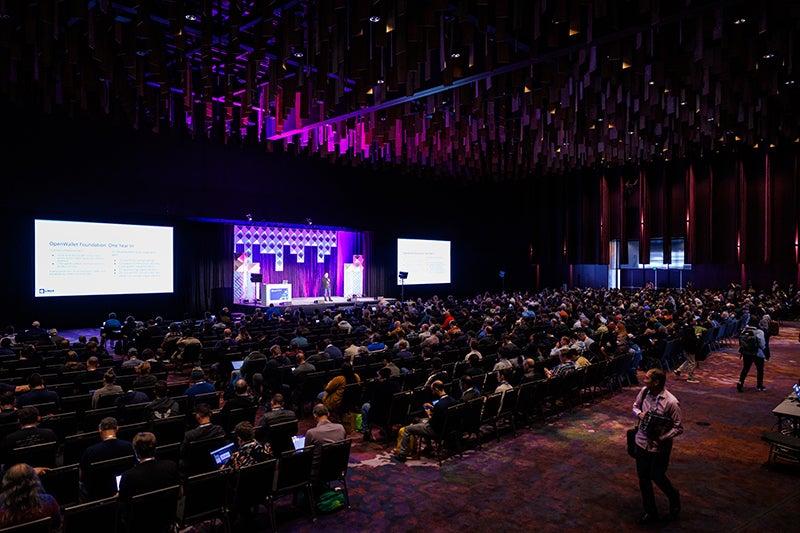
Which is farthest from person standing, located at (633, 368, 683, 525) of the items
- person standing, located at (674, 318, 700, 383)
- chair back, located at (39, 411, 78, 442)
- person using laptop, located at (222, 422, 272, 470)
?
person standing, located at (674, 318, 700, 383)

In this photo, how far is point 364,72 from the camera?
10.2 m

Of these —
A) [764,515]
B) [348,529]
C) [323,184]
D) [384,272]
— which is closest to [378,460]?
[348,529]

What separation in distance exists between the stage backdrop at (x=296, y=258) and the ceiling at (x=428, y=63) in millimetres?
6452

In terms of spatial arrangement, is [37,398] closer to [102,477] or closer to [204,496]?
[102,477]

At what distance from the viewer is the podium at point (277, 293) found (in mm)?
23172

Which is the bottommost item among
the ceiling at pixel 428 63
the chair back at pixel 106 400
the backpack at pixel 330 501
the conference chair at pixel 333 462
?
the backpack at pixel 330 501

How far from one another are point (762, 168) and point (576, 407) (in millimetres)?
24856

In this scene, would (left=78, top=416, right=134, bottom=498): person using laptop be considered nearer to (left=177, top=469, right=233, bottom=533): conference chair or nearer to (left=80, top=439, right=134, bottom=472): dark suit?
(left=80, top=439, right=134, bottom=472): dark suit

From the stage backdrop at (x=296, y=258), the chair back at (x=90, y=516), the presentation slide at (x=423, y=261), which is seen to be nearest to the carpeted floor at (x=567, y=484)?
the chair back at (x=90, y=516)

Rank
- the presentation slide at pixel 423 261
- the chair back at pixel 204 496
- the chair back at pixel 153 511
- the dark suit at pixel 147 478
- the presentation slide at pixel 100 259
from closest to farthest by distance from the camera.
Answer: the chair back at pixel 153 511 → the dark suit at pixel 147 478 → the chair back at pixel 204 496 → the presentation slide at pixel 100 259 → the presentation slide at pixel 423 261

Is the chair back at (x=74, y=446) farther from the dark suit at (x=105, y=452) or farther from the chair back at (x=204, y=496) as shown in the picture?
the chair back at (x=204, y=496)

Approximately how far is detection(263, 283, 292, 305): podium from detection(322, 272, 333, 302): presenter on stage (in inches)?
75.0

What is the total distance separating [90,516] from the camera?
3627 millimetres

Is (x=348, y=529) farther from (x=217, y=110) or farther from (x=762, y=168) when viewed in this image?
(x=762, y=168)
